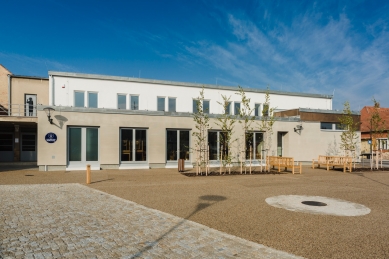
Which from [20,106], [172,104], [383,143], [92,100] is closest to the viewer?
[92,100]

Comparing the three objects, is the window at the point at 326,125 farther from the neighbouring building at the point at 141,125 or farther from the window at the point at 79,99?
the window at the point at 79,99

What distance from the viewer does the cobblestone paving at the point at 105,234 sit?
4.80m

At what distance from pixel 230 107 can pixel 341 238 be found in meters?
Answer: 19.3

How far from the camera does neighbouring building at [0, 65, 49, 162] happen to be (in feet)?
82.7

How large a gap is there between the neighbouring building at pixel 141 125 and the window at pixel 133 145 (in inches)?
2.6

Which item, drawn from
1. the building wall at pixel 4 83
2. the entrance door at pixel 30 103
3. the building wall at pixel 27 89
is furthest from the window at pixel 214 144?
the building wall at pixel 4 83

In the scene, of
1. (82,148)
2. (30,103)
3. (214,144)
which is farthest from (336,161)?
(30,103)

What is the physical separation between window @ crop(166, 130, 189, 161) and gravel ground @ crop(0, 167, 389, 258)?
6.78 metres

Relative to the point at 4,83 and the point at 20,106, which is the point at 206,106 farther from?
the point at 4,83

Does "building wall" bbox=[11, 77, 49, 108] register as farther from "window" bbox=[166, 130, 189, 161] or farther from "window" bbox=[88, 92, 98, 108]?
"window" bbox=[166, 130, 189, 161]

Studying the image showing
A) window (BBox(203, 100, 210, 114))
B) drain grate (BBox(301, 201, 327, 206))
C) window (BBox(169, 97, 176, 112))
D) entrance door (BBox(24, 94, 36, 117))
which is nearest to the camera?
drain grate (BBox(301, 201, 327, 206))

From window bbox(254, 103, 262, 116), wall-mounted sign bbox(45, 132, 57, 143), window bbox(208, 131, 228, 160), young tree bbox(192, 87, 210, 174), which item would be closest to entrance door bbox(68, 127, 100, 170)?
wall-mounted sign bbox(45, 132, 57, 143)

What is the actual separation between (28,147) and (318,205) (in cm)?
2559

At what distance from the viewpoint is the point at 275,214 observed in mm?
7449
